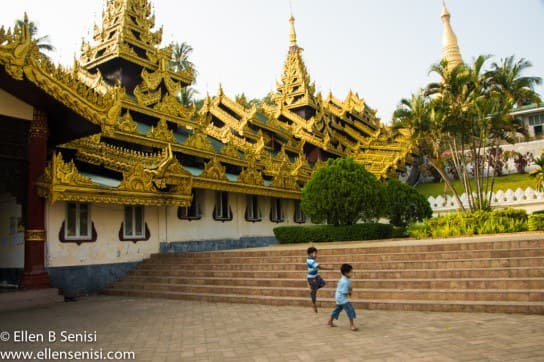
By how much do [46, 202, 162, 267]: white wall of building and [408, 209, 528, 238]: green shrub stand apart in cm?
1081

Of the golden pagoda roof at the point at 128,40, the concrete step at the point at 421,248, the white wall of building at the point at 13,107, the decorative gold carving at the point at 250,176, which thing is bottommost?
the concrete step at the point at 421,248

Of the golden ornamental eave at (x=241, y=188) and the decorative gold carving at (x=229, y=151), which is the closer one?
the golden ornamental eave at (x=241, y=188)

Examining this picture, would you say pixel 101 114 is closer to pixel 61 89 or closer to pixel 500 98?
pixel 61 89

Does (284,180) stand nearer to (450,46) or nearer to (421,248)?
(421,248)

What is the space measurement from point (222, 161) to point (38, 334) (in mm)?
13834

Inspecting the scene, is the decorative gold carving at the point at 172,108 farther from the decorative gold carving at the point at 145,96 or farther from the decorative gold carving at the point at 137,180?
the decorative gold carving at the point at 137,180

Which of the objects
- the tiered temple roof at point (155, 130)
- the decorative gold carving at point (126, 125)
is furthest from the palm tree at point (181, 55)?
the decorative gold carving at point (126, 125)

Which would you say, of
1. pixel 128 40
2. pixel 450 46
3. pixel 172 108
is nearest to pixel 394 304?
pixel 172 108

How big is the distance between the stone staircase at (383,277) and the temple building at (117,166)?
6.43 ft

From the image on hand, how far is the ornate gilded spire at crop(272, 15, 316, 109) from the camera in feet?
120

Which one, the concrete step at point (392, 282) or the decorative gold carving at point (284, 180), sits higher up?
the decorative gold carving at point (284, 180)

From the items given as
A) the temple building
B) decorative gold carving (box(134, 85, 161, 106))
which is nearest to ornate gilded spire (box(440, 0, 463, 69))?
the temple building

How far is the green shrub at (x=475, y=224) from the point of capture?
15688 mm

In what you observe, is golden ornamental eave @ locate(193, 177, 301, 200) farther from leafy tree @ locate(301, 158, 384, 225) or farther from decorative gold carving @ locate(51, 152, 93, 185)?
decorative gold carving @ locate(51, 152, 93, 185)
